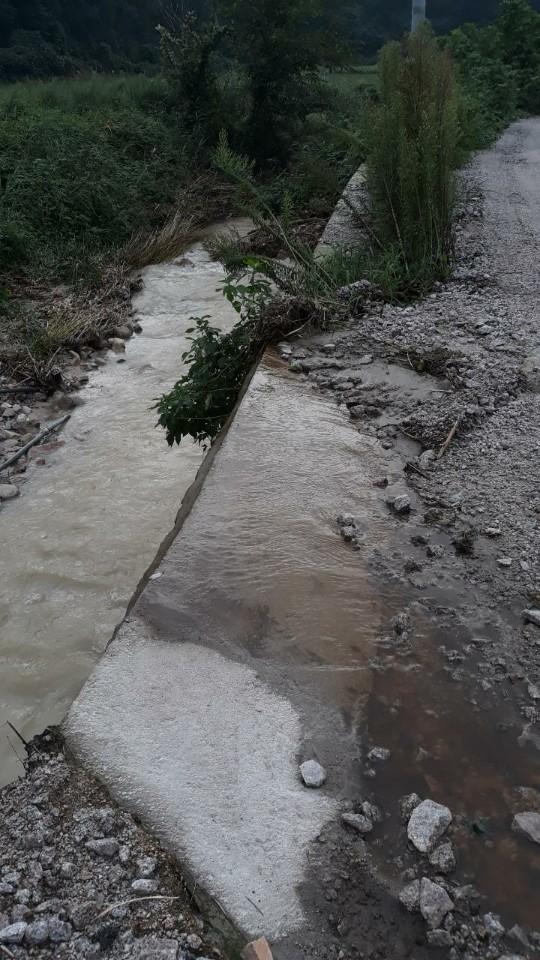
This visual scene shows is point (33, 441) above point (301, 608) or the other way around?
the other way around

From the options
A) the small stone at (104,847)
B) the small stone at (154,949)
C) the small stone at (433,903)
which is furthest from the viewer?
the small stone at (104,847)

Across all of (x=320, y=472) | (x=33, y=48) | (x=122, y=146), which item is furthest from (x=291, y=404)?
(x=33, y=48)

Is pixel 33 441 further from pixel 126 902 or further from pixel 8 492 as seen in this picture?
pixel 126 902

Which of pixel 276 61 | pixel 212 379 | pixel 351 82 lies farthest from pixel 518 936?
pixel 351 82

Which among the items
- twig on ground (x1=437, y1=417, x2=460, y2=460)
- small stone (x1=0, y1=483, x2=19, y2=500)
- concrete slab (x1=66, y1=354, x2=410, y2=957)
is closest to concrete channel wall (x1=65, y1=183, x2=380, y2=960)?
concrete slab (x1=66, y1=354, x2=410, y2=957)

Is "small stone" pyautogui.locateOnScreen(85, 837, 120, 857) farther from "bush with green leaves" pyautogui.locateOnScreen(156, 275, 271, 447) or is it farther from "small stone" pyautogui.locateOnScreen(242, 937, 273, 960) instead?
"bush with green leaves" pyautogui.locateOnScreen(156, 275, 271, 447)

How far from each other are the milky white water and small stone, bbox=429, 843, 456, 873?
170 centimetres

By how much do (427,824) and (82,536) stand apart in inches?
115

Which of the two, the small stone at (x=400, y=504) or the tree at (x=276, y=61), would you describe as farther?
the tree at (x=276, y=61)

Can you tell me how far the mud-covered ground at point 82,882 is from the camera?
5.19 ft

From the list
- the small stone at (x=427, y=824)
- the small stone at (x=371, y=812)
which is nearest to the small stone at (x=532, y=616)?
the small stone at (x=427, y=824)

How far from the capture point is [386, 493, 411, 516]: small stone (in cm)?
A: 298

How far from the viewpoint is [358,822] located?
6.04ft

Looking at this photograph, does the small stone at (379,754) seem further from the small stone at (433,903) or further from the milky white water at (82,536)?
the milky white water at (82,536)
